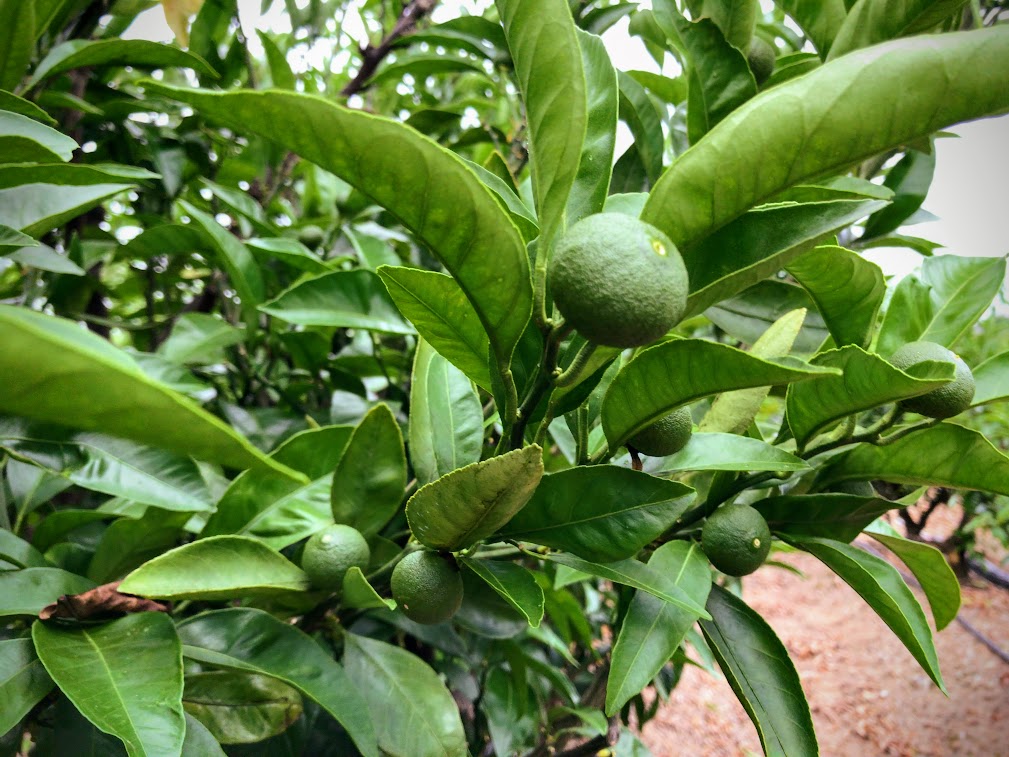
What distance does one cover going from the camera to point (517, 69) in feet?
1.31

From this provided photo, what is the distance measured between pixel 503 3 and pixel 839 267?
1.03 feet

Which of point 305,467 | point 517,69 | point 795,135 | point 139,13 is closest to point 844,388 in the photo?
point 795,135

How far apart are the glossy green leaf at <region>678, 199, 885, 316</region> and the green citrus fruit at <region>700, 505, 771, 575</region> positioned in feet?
0.72

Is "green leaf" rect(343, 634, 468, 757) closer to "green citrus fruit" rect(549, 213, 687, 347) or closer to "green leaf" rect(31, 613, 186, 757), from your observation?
"green leaf" rect(31, 613, 186, 757)

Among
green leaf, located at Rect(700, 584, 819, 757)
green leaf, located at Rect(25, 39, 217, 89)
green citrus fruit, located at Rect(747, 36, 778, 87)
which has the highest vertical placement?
green citrus fruit, located at Rect(747, 36, 778, 87)

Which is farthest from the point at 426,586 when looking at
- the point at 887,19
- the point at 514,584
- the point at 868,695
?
the point at 868,695

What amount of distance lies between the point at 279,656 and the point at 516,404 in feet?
1.04

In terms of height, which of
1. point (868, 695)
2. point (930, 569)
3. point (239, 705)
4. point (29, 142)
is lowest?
point (868, 695)

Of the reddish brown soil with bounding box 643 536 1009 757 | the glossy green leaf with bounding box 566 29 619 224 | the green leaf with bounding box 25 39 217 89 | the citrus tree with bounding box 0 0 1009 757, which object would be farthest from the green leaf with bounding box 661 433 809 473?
the reddish brown soil with bounding box 643 536 1009 757

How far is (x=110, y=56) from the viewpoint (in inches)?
34.7

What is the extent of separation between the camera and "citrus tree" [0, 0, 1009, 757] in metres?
0.33

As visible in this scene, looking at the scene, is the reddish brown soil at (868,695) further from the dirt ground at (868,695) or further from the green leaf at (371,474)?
the green leaf at (371,474)

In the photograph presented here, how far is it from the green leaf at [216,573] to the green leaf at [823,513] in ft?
1.39

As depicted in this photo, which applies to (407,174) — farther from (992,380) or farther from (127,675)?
(992,380)
